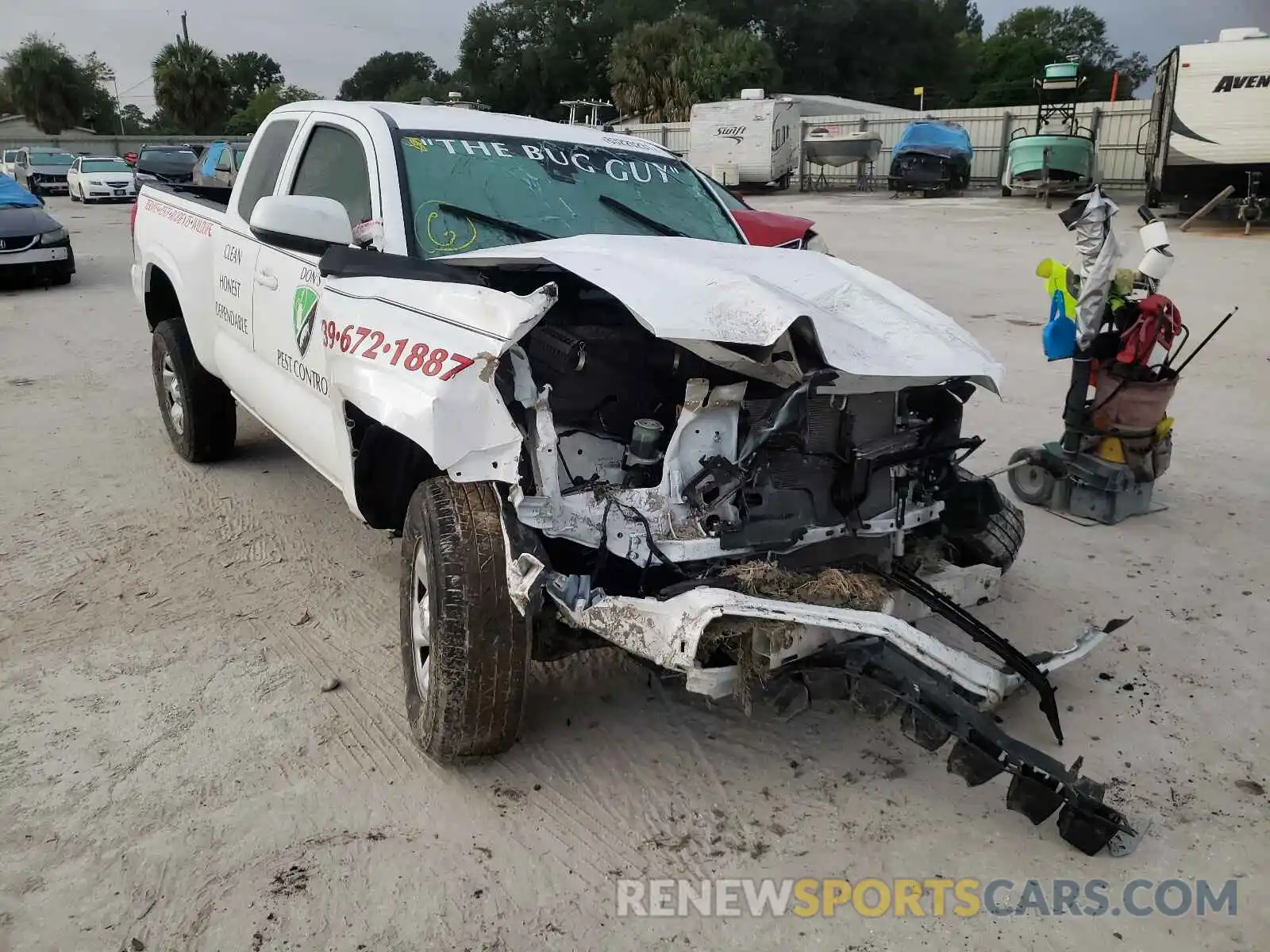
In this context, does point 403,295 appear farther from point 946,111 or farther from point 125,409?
point 946,111

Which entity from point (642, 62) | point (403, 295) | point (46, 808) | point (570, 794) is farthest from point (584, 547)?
point (642, 62)

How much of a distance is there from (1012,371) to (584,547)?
618cm

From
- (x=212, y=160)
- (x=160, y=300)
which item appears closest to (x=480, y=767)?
(x=160, y=300)

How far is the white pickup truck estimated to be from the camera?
266cm

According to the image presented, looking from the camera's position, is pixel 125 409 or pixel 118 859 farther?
pixel 125 409

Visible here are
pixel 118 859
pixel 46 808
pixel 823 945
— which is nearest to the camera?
pixel 823 945

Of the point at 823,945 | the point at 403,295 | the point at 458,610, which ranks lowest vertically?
the point at 823,945

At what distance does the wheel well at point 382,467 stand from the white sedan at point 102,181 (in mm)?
27768

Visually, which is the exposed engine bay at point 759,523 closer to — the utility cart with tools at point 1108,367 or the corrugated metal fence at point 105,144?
the utility cart with tools at point 1108,367

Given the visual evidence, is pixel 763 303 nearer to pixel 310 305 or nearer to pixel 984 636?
pixel 984 636

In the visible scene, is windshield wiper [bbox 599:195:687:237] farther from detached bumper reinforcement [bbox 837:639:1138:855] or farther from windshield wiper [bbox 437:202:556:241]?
detached bumper reinforcement [bbox 837:639:1138:855]

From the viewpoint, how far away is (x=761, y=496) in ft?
9.86

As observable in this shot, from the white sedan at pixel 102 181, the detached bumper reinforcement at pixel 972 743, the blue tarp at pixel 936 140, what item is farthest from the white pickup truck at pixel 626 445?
the white sedan at pixel 102 181

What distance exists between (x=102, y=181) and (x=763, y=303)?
2975cm
